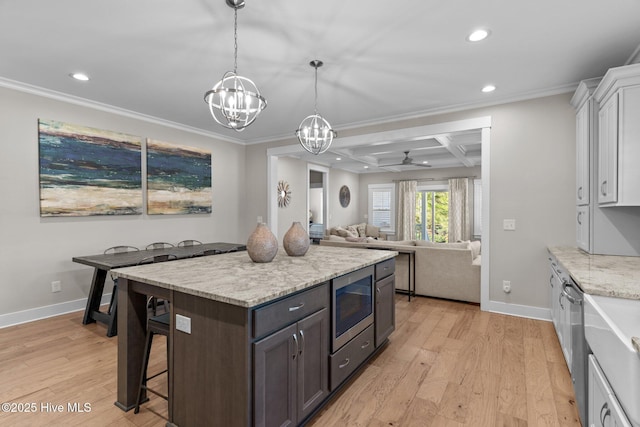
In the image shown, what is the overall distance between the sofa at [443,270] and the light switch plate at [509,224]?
23.0 inches

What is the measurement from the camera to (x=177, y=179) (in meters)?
4.96

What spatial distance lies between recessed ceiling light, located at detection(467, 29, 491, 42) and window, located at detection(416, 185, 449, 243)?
22.0 ft

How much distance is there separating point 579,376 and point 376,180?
27.3ft

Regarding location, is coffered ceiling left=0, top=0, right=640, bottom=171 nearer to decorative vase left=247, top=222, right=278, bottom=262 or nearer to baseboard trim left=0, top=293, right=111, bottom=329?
decorative vase left=247, top=222, right=278, bottom=262

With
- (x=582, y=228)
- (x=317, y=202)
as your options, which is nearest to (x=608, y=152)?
(x=582, y=228)

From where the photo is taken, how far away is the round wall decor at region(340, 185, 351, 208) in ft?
30.6

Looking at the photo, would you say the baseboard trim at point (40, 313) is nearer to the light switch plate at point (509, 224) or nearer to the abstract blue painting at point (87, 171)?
the abstract blue painting at point (87, 171)

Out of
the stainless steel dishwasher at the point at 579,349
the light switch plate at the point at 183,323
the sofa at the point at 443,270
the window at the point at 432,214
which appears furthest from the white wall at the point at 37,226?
the window at the point at 432,214

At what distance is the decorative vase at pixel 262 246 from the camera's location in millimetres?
2363

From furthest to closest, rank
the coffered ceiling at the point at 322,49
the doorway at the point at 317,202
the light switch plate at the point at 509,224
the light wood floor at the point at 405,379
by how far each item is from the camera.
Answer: the doorway at the point at 317,202
the light switch plate at the point at 509,224
the coffered ceiling at the point at 322,49
the light wood floor at the point at 405,379

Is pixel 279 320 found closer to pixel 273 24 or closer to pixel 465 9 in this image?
pixel 273 24

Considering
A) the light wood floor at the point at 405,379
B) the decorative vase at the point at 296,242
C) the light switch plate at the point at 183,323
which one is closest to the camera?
the light switch plate at the point at 183,323

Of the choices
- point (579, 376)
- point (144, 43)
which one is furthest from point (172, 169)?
point (579, 376)

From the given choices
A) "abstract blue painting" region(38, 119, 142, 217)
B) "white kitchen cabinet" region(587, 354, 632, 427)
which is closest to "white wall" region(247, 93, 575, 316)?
"white kitchen cabinet" region(587, 354, 632, 427)
